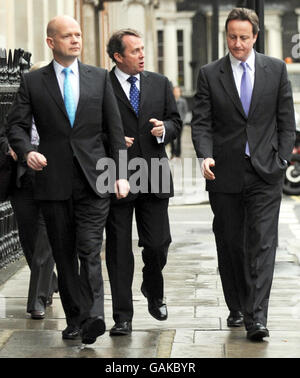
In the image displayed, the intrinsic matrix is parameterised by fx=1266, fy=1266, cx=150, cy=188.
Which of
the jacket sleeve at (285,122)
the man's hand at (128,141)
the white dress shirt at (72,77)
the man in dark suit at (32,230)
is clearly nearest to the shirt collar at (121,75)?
the man's hand at (128,141)

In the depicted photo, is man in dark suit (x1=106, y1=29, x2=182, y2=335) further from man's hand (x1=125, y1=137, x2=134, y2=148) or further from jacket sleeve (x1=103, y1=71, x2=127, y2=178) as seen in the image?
jacket sleeve (x1=103, y1=71, x2=127, y2=178)

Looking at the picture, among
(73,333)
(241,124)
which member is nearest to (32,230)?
(73,333)

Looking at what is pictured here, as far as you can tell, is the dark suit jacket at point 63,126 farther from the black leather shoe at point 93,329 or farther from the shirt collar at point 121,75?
the black leather shoe at point 93,329

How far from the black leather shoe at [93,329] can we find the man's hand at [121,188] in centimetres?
71

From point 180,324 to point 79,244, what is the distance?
1171mm

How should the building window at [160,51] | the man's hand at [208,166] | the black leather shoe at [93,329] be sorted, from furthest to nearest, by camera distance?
the building window at [160,51] < the man's hand at [208,166] < the black leather shoe at [93,329]

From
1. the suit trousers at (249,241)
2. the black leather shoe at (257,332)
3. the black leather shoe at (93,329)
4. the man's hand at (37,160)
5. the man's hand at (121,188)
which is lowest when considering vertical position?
the black leather shoe at (257,332)

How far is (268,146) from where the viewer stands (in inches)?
300

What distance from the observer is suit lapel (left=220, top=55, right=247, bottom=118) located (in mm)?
7609

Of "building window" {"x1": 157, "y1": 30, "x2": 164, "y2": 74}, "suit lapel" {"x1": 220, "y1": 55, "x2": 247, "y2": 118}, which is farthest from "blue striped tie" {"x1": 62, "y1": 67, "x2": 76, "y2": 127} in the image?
"building window" {"x1": 157, "y1": 30, "x2": 164, "y2": 74}

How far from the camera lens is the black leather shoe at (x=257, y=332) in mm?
7387
